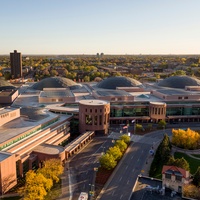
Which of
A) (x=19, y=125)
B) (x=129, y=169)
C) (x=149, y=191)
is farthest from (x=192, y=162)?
(x=19, y=125)

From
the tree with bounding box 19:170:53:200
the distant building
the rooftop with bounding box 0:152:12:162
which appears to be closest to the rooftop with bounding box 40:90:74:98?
the rooftop with bounding box 0:152:12:162

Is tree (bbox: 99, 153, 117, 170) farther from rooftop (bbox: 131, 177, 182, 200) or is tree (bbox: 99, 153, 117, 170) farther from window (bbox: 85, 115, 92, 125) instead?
window (bbox: 85, 115, 92, 125)

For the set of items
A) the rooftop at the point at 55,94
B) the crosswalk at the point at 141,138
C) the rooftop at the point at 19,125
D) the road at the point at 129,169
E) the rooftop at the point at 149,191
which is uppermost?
the rooftop at the point at 55,94

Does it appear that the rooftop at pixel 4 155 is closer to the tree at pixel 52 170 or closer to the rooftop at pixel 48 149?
the tree at pixel 52 170

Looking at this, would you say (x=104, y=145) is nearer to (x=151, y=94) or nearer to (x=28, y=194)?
(x=28, y=194)

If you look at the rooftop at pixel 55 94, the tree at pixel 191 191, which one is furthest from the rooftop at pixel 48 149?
the rooftop at pixel 55 94

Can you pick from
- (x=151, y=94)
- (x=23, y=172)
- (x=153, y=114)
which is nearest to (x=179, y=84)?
(x=151, y=94)
